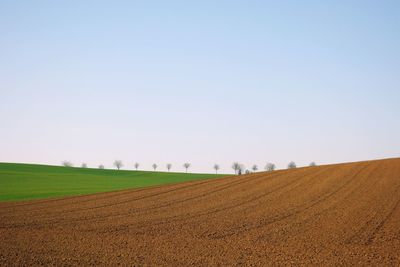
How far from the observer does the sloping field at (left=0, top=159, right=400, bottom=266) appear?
1523 centimetres

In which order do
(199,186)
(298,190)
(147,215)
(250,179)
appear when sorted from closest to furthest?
(147,215), (298,190), (199,186), (250,179)

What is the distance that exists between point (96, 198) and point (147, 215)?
30.8 ft

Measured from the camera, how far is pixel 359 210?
A: 2514cm

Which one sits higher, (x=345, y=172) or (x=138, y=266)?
(x=345, y=172)

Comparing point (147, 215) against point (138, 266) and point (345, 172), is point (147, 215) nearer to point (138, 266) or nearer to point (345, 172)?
point (138, 266)

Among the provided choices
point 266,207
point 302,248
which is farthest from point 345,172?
point 302,248

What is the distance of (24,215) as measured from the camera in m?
25.0

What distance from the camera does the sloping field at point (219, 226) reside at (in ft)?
50.0

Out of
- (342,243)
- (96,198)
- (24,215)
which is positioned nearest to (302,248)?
(342,243)

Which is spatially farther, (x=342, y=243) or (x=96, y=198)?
(x=96, y=198)

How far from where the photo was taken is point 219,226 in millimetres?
21641

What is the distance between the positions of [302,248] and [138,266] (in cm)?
672

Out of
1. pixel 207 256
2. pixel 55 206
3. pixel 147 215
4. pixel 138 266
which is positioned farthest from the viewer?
pixel 55 206

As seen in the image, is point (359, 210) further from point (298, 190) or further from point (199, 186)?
point (199, 186)
